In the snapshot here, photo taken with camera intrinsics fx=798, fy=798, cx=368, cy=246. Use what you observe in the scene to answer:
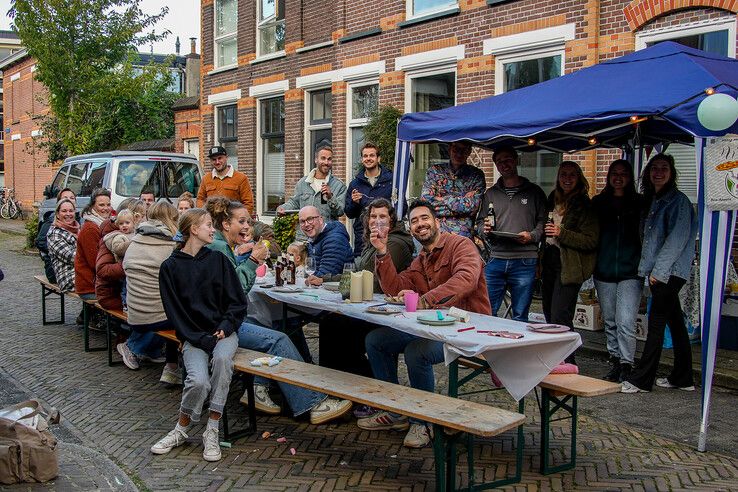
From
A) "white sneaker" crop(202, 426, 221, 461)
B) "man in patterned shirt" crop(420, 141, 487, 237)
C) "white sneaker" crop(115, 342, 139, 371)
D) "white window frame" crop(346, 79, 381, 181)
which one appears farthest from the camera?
"white window frame" crop(346, 79, 381, 181)

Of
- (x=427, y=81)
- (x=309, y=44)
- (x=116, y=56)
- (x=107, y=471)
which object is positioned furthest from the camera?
(x=116, y=56)

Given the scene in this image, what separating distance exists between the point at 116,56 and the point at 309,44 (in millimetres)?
7755

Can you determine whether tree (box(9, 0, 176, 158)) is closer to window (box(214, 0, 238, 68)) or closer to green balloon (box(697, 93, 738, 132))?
window (box(214, 0, 238, 68))

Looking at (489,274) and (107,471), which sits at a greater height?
(489,274)

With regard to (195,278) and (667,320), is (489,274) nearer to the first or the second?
(667,320)

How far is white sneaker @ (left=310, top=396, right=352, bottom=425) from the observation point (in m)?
5.84

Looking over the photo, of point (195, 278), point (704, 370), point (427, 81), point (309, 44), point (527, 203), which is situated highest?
point (309, 44)

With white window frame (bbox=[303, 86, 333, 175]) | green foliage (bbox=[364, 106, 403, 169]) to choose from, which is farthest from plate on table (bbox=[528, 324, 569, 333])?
white window frame (bbox=[303, 86, 333, 175])

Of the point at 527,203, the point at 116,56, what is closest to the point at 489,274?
the point at 527,203

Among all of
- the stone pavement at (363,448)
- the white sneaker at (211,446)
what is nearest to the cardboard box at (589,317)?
the stone pavement at (363,448)

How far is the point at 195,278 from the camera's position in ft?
17.6

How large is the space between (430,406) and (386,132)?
27.4 ft

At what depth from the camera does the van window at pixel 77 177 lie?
14.7 metres

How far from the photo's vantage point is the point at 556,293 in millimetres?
7094
